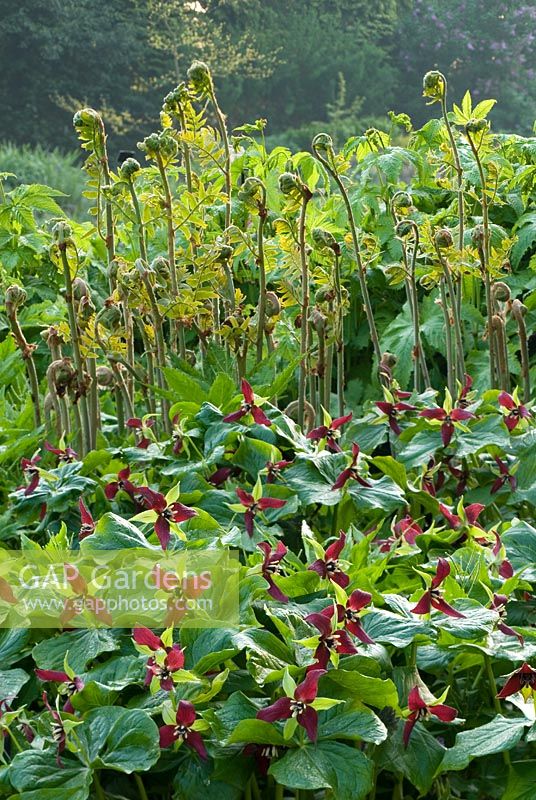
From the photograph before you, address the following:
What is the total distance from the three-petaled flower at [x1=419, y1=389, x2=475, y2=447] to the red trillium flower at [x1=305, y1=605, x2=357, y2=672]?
0.53m

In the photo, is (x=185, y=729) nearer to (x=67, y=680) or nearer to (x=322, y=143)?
(x=67, y=680)

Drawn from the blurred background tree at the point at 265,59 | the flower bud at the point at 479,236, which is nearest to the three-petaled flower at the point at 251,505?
the flower bud at the point at 479,236

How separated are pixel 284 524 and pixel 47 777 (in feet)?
1.95

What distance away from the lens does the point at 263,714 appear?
2.68 ft

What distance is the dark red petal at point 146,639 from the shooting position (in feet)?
2.84

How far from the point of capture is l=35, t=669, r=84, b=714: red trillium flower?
0.89 meters

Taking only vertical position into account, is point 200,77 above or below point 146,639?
above

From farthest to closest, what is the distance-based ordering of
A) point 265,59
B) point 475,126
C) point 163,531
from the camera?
point 265,59, point 475,126, point 163,531

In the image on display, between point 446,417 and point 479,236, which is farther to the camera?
point 479,236

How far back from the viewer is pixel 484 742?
833mm

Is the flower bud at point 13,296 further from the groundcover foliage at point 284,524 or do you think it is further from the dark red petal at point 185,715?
the dark red petal at point 185,715

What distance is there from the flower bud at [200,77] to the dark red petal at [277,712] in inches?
42.2

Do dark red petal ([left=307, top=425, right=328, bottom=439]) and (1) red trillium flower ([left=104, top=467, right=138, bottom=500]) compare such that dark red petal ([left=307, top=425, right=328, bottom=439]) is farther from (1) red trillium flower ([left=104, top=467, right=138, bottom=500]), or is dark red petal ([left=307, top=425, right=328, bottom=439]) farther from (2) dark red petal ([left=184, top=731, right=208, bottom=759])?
(2) dark red petal ([left=184, top=731, right=208, bottom=759])

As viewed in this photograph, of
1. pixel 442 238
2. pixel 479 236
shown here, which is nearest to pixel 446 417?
pixel 442 238
